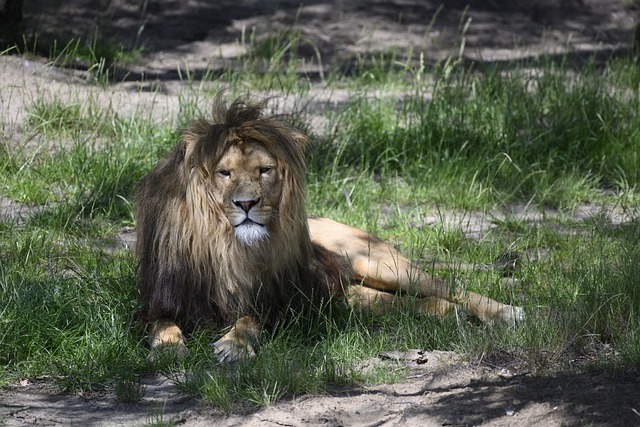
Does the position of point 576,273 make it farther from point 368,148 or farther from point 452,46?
point 452,46

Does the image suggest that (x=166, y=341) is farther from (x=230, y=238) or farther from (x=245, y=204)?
(x=245, y=204)

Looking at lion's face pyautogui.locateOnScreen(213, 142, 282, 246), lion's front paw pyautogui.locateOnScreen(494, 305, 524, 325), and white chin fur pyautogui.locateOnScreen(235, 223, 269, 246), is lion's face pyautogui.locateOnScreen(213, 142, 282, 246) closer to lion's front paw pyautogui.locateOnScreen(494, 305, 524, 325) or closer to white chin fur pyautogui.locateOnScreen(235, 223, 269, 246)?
white chin fur pyautogui.locateOnScreen(235, 223, 269, 246)

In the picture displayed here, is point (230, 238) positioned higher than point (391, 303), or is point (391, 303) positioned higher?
point (230, 238)

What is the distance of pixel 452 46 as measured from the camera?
9.83 m

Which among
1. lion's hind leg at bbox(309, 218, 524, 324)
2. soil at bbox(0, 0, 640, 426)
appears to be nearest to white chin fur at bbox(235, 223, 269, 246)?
soil at bbox(0, 0, 640, 426)

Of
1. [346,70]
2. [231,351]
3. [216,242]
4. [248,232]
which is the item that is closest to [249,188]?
[248,232]

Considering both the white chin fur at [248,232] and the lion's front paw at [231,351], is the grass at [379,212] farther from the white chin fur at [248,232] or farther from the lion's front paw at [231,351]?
the white chin fur at [248,232]

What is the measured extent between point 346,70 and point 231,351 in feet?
15.5

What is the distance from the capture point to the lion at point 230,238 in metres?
4.45

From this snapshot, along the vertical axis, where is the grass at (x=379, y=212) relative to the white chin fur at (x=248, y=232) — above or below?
below

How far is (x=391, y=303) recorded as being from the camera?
16.9 ft

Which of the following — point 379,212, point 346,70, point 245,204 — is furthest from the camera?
point 346,70

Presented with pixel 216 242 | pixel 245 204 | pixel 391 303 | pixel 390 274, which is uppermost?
pixel 245 204

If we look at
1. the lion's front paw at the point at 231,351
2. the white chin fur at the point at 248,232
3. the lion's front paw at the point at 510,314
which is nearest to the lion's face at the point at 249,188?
the white chin fur at the point at 248,232
